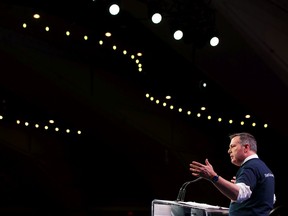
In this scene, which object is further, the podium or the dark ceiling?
the dark ceiling

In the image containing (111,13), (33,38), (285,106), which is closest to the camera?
(111,13)

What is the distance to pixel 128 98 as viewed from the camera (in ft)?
36.1

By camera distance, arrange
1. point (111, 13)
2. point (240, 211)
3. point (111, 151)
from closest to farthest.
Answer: point (240, 211)
point (111, 13)
point (111, 151)

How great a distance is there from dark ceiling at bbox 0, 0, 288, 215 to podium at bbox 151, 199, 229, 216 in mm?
3940

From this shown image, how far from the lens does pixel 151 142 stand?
36.0 feet

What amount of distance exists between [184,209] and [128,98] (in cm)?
724

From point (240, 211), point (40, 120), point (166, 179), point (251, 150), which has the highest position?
point (40, 120)

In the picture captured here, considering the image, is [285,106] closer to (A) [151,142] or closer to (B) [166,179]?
(A) [151,142]

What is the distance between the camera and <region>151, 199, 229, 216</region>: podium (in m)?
3.58

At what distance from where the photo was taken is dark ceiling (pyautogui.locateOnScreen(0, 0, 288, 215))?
8086 mm

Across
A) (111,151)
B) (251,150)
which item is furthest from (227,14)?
(111,151)

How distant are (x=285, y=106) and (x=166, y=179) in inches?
150

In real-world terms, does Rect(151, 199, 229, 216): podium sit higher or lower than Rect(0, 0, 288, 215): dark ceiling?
lower

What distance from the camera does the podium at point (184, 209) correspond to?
3.58m
